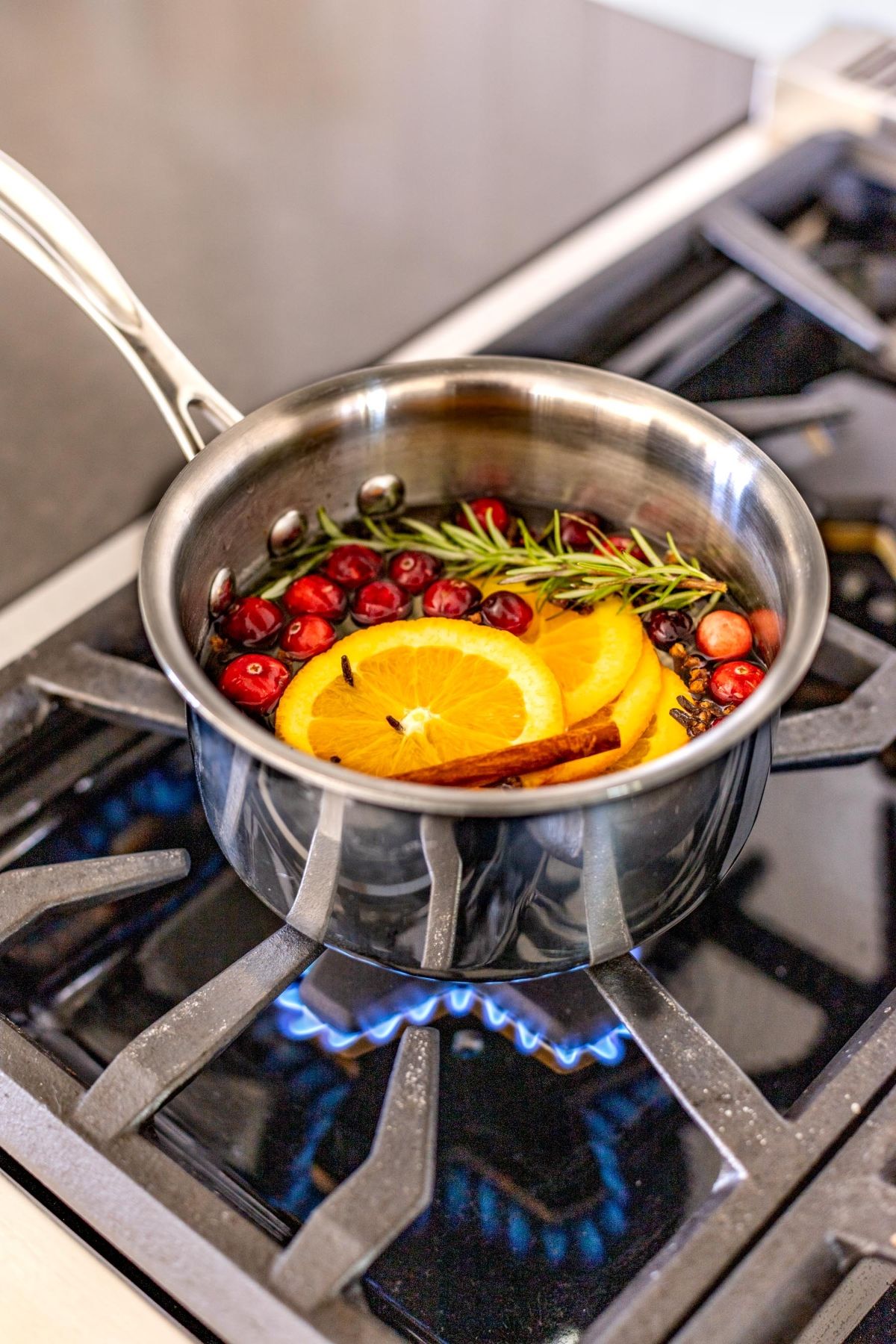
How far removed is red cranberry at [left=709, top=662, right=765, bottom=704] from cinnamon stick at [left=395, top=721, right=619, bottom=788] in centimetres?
10

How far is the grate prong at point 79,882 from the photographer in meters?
0.65

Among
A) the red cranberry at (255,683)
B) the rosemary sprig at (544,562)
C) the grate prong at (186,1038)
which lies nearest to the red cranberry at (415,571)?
the rosemary sprig at (544,562)

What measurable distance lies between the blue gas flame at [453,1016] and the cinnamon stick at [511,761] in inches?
5.6

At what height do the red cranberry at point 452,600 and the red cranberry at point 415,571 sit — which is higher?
the red cranberry at point 415,571

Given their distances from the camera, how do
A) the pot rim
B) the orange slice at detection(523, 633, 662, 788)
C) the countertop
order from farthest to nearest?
the countertop → the orange slice at detection(523, 633, 662, 788) → the pot rim

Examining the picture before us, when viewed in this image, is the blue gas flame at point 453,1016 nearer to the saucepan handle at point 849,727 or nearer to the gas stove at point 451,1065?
the gas stove at point 451,1065

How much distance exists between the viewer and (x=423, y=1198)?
1.75 ft

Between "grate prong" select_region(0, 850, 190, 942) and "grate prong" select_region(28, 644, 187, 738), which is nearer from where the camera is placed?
"grate prong" select_region(0, 850, 190, 942)

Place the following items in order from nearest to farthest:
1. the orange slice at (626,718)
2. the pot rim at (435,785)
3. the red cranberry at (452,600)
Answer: the pot rim at (435,785) < the orange slice at (626,718) < the red cranberry at (452,600)

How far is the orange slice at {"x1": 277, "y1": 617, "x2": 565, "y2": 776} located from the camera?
0.61m

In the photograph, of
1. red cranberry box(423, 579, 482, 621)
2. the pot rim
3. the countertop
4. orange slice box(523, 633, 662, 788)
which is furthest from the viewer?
the countertop

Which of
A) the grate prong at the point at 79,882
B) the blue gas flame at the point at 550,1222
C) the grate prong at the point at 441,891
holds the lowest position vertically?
the blue gas flame at the point at 550,1222

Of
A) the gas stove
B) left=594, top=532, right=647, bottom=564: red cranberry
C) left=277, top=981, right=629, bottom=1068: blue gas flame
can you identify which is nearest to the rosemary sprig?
left=594, top=532, right=647, bottom=564: red cranberry

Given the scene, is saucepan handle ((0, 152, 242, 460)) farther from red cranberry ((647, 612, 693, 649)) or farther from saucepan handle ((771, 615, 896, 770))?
saucepan handle ((771, 615, 896, 770))
